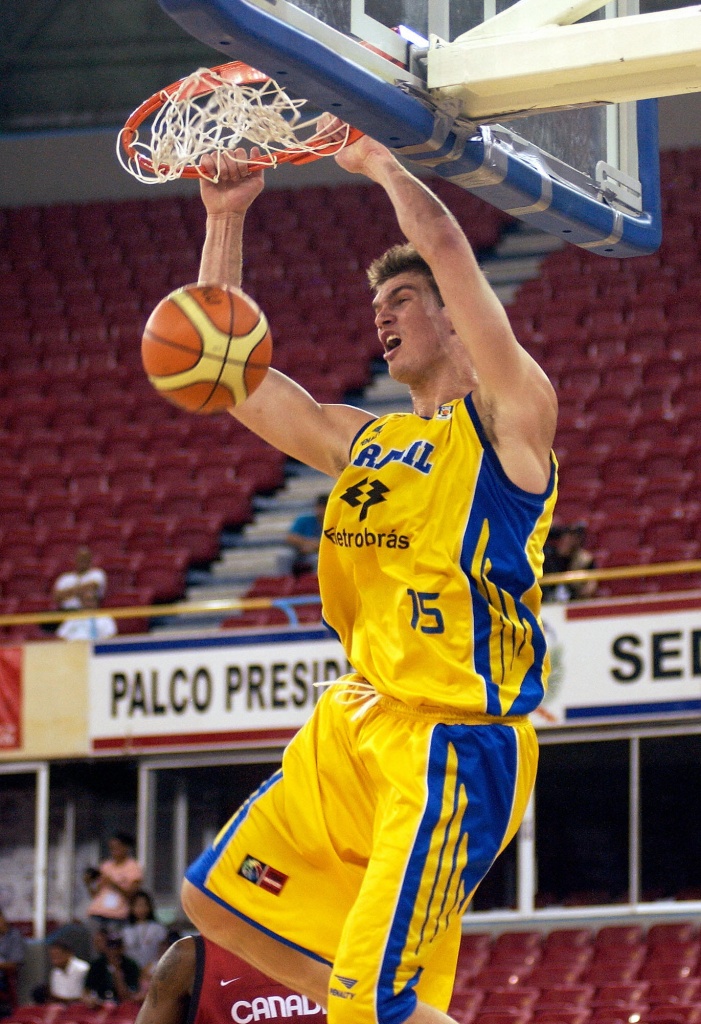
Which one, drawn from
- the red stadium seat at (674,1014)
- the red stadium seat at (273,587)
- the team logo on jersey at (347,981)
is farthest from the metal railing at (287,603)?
the team logo on jersey at (347,981)

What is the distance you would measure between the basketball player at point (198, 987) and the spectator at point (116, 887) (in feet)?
24.8

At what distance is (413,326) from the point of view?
4871 mm

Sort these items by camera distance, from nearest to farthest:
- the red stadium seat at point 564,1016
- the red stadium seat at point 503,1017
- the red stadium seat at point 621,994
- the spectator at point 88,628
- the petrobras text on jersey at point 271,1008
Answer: the petrobras text on jersey at point 271,1008 → the red stadium seat at point 564,1016 → the red stadium seat at point 503,1017 → the red stadium seat at point 621,994 → the spectator at point 88,628

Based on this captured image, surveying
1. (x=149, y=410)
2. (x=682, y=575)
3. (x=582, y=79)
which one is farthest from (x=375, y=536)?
(x=149, y=410)

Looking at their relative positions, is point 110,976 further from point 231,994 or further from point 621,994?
point 231,994

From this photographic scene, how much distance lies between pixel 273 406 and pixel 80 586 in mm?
9832

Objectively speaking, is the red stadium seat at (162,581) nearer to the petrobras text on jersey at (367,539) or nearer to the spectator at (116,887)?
the spectator at (116,887)

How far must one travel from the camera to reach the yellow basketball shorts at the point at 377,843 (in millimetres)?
4375

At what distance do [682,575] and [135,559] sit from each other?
16.4 feet

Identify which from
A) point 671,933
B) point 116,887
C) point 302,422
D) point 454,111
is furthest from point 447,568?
point 116,887

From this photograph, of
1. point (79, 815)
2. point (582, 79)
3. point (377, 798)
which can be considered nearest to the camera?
point (377, 798)

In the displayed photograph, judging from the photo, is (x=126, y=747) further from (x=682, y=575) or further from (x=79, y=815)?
(x=682, y=575)

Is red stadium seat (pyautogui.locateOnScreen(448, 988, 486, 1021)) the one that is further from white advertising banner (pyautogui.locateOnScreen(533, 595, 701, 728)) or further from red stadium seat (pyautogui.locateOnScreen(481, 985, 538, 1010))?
white advertising banner (pyautogui.locateOnScreen(533, 595, 701, 728))

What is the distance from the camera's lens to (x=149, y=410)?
1844 cm
